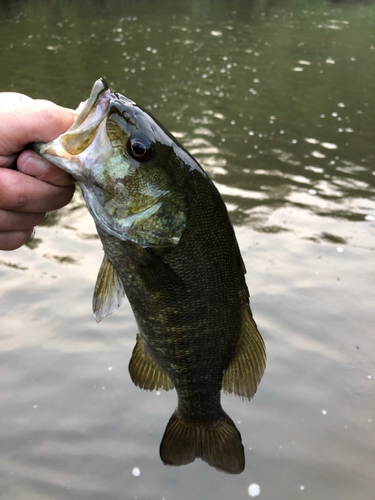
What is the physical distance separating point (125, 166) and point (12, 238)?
28.6 inches

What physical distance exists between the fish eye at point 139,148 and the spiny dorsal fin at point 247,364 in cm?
83

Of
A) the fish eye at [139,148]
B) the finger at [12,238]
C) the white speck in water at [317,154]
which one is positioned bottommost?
the white speck in water at [317,154]

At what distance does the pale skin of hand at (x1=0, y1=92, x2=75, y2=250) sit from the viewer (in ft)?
5.45

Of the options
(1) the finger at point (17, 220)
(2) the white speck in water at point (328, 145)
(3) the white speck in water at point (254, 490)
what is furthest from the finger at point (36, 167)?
(2) the white speck in water at point (328, 145)

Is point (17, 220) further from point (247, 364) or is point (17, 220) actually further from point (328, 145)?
point (328, 145)

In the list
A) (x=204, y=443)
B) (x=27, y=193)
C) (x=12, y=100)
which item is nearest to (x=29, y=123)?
(x=12, y=100)

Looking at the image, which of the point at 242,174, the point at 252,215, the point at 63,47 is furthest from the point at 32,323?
the point at 63,47

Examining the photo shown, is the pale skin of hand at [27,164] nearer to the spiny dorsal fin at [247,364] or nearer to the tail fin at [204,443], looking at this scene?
the spiny dorsal fin at [247,364]

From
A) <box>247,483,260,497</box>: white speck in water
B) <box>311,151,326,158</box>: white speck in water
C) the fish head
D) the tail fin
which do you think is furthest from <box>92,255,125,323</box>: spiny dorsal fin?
<box>311,151,326,158</box>: white speck in water

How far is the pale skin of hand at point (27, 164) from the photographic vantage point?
166cm

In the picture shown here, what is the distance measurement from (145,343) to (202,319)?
38cm

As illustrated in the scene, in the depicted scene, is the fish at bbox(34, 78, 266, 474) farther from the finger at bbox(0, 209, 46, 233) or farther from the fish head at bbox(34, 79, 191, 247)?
the finger at bbox(0, 209, 46, 233)

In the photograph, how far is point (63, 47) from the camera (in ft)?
48.2

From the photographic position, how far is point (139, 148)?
166 cm
